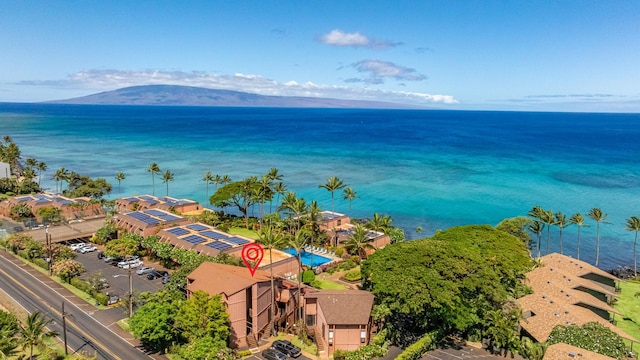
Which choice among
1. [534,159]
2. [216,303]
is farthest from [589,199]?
[216,303]

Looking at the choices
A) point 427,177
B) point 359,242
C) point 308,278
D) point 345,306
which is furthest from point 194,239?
point 427,177

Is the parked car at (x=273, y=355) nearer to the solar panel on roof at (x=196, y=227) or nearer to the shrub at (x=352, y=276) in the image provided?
the shrub at (x=352, y=276)

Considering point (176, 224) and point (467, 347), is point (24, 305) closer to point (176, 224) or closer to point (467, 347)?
point (176, 224)

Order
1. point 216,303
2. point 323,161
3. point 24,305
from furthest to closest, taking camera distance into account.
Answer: point 323,161
point 24,305
point 216,303

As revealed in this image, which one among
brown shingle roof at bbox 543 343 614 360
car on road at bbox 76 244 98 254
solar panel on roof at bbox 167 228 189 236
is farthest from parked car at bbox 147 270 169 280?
brown shingle roof at bbox 543 343 614 360

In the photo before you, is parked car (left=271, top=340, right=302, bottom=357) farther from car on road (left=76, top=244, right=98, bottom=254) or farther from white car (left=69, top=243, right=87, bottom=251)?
white car (left=69, top=243, right=87, bottom=251)

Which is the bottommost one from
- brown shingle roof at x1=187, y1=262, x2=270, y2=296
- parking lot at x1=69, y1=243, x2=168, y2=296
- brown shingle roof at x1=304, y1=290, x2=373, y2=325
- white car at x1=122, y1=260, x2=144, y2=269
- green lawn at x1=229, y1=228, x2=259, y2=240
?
parking lot at x1=69, y1=243, x2=168, y2=296

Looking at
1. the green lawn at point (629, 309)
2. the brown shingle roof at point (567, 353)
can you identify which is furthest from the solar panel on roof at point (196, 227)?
the green lawn at point (629, 309)

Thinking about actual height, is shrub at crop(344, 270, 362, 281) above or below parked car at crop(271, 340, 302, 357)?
above
